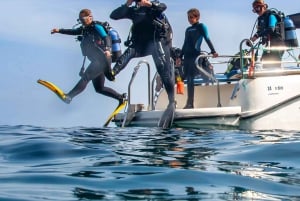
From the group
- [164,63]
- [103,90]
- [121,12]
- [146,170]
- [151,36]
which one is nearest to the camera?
[146,170]

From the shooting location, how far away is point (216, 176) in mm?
3219

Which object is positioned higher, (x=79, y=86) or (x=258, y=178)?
(x=79, y=86)

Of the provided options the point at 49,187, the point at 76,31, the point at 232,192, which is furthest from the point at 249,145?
the point at 76,31

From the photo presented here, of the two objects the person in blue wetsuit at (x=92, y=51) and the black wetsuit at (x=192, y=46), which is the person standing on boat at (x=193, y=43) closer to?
the black wetsuit at (x=192, y=46)

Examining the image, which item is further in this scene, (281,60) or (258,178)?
(281,60)

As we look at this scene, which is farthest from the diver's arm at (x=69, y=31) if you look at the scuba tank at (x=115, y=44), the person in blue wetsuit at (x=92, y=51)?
the scuba tank at (x=115, y=44)

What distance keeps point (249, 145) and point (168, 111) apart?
12.5ft

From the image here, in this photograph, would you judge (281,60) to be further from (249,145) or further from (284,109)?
(249,145)

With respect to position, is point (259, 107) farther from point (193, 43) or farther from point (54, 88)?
point (54, 88)

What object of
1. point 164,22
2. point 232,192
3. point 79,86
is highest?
point 164,22

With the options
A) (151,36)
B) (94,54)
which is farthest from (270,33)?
(94,54)

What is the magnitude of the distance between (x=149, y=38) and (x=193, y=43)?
2.65 ft

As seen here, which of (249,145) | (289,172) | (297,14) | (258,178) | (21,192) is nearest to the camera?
(21,192)

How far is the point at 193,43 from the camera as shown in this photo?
349 inches
